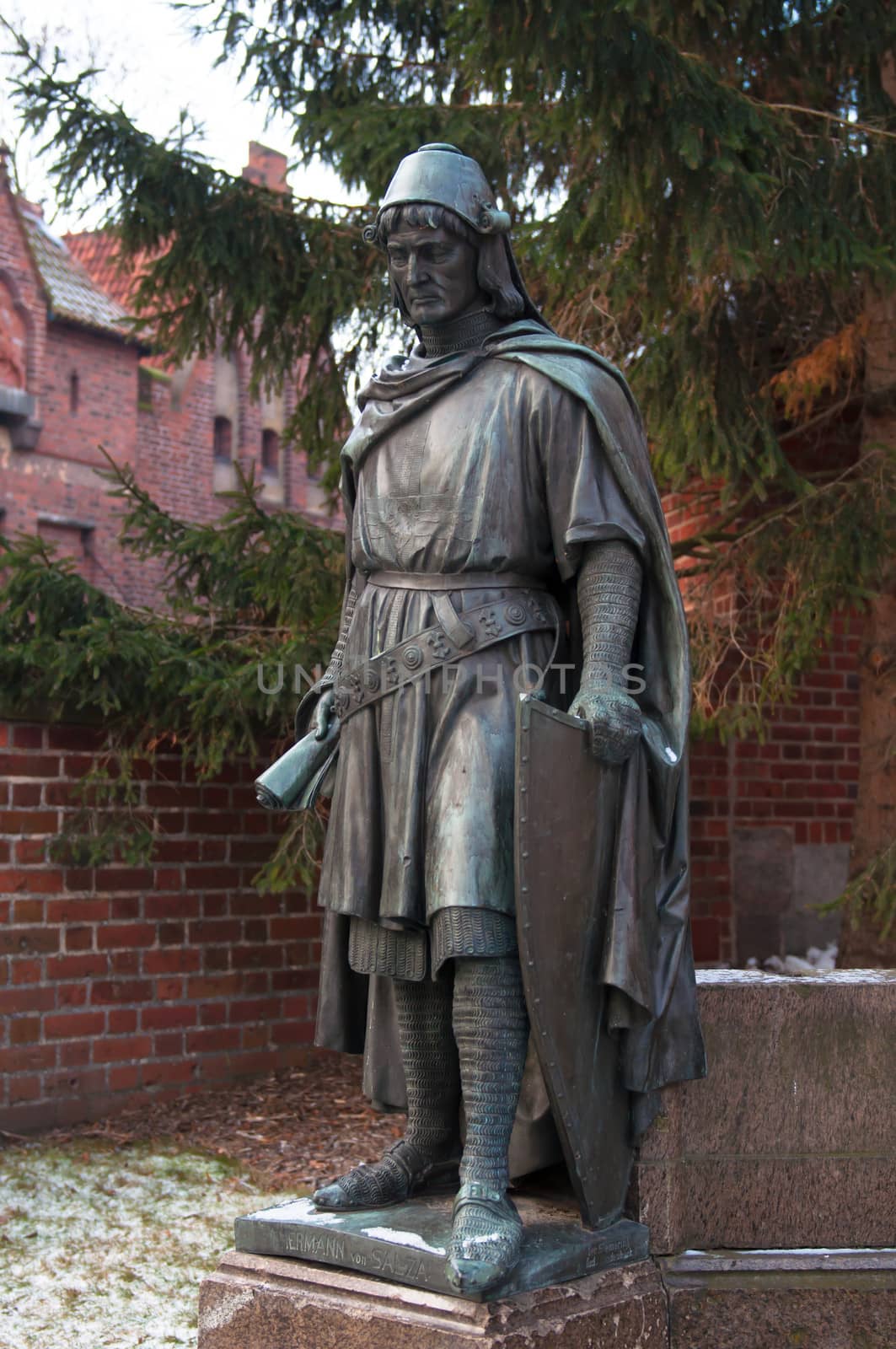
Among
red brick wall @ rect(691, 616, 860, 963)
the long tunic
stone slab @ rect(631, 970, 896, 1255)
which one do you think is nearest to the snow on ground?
stone slab @ rect(631, 970, 896, 1255)

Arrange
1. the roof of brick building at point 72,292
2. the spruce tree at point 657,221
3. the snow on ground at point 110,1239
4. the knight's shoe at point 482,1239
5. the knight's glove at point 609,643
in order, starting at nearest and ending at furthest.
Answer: the knight's shoe at point 482,1239 < the knight's glove at point 609,643 < the snow on ground at point 110,1239 < the spruce tree at point 657,221 < the roof of brick building at point 72,292

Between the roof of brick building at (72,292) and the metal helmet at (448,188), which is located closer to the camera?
the metal helmet at (448,188)

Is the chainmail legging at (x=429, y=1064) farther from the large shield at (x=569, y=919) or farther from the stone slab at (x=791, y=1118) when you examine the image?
the stone slab at (x=791, y=1118)

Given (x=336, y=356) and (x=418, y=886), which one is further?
(x=336, y=356)

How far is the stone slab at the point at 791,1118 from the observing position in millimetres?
2990

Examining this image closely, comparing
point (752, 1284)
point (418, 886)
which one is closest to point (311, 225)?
point (418, 886)

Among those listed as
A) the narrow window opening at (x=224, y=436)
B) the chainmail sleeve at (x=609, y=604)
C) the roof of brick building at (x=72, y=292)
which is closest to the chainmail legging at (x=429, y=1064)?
the chainmail sleeve at (x=609, y=604)

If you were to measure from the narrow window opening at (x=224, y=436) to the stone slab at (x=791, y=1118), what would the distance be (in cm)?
2198

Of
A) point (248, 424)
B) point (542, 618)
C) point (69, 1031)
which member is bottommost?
point (69, 1031)

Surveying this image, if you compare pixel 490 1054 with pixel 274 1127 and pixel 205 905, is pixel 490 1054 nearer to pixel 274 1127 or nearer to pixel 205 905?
pixel 274 1127

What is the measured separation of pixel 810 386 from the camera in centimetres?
713

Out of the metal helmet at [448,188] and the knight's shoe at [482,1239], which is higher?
the metal helmet at [448,188]

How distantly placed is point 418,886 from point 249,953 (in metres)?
4.58

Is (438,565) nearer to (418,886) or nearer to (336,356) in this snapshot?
(418,886)
